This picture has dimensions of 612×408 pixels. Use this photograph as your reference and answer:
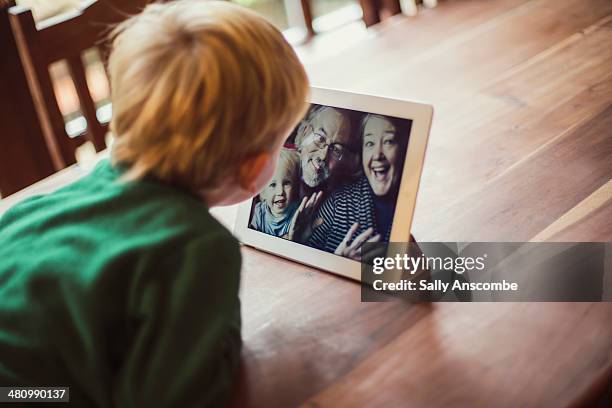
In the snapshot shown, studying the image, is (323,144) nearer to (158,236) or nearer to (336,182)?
(336,182)

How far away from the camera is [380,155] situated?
952mm

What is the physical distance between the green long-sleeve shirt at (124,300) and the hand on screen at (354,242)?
0.24 meters

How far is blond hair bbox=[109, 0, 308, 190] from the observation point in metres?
0.74

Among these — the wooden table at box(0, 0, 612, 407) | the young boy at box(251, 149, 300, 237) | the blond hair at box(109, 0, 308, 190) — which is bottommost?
the wooden table at box(0, 0, 612, 407)

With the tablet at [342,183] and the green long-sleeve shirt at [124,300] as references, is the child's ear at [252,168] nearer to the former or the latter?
the green long-sleeve shirt at [124,300]

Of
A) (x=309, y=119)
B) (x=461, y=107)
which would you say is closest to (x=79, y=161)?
(x=309, y=119)

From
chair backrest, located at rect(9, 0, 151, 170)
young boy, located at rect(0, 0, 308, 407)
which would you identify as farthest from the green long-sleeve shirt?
chair backrest, located at rect(9, 0, 151, 170)

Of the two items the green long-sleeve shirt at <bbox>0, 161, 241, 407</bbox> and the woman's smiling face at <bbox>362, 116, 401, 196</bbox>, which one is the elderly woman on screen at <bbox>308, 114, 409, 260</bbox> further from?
the green long-sleeve shirt at <bbox>0, 161, 241, 407</bbox>

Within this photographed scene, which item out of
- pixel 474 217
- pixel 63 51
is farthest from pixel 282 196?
pixel 63 51

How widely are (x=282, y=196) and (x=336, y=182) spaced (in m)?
0.09

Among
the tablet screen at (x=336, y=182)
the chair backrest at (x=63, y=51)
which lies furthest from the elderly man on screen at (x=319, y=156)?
the chair backrest at (x=63, y=51)

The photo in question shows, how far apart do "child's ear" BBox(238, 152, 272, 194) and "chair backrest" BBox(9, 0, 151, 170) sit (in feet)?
1.95

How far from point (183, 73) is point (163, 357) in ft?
0.95

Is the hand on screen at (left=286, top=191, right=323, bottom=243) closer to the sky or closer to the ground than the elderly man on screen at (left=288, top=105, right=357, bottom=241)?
closer to the ground
